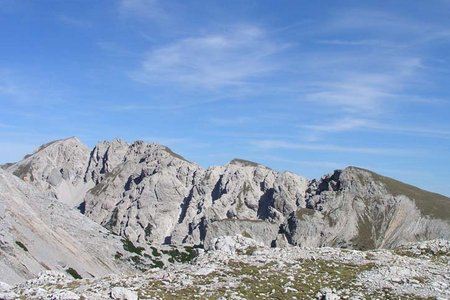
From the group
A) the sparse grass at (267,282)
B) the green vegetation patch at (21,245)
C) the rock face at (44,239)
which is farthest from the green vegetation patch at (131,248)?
Answer: the sparse grass at (267,282)

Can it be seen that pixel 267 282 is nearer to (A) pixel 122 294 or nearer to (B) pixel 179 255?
(A) pixel 122 294

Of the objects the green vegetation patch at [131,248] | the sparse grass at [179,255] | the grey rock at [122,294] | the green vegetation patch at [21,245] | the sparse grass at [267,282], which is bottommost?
Result: the sparse grass at [179,255]

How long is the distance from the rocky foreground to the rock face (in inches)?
2252

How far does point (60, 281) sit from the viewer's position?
30.7 m

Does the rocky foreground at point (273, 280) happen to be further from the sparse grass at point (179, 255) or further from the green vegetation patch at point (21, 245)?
the sparse grass at point (179, 255)

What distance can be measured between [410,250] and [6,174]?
4439 inches

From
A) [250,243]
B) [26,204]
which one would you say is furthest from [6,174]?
[250,243]

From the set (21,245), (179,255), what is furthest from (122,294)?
(179,255)

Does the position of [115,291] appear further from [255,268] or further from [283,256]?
[283,256]

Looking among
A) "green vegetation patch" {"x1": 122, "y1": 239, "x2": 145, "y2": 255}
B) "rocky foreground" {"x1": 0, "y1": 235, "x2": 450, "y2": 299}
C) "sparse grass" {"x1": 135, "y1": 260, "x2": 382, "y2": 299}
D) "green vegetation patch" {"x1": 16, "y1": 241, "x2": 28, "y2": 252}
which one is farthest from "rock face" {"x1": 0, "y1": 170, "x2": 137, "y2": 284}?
"sparse grass" {"x1": 135, "y1": 260, "x2": 382, "y2": 299}

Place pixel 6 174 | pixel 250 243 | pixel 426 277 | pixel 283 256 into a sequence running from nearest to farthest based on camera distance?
1. pixel 426 277
2. pixel 283 256
3. pixel 250 243
4. pixel 6 174

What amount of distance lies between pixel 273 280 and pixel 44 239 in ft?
300

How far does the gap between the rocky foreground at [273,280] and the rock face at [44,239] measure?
57.2m

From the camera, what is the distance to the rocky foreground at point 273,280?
2562 cm
